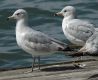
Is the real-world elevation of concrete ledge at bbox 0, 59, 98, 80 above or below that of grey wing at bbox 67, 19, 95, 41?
below

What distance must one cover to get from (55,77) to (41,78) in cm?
21

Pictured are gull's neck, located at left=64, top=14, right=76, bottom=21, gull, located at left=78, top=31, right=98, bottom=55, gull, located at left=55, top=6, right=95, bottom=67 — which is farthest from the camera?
gull's neck, located at left=64, top=14, right=76, bottom=21

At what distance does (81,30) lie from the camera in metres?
10.7

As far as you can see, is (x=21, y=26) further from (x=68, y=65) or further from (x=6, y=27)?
(x=6, y=27)

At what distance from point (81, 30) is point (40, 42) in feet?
7.97

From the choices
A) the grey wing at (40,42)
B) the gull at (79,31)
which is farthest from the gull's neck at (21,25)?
the gull at (79,31)

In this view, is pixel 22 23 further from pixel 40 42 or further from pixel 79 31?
pixel 79 31

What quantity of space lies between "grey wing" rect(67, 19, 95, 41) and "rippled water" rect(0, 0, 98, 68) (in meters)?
1.87

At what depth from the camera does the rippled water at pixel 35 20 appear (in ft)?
44.2

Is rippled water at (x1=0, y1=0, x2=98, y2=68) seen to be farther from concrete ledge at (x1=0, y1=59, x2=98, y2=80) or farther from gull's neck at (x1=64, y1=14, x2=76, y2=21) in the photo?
concrete ledge at (x1=0, y1=59, x2=98, y2=80)

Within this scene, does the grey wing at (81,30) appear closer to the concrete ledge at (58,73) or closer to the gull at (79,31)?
the gull at (79,31)

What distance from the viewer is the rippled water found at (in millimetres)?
13477

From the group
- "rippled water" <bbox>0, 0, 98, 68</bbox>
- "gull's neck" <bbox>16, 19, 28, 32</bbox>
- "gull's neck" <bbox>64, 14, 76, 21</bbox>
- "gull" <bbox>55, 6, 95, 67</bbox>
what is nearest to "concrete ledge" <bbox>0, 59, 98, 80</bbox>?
"gull's neck" <bbox>16, 19, 28, 32</bbox>

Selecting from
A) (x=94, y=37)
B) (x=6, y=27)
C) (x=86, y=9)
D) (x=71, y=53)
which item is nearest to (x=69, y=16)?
(x=94, y=37)
